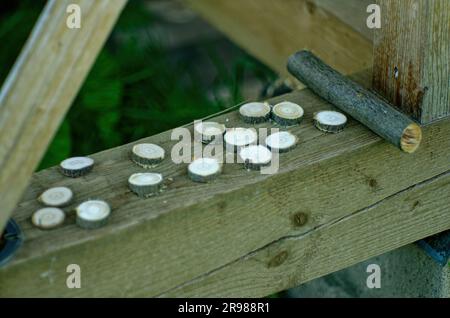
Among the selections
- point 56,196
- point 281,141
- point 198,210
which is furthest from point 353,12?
point 56,196

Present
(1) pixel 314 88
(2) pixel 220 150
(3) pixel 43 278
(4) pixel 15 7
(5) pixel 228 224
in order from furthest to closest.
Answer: (4) pixel 15 7
(1) pixel 314 88
(2) pixel 220 150
(5) pixel 228 224
(3) pixel 43 278

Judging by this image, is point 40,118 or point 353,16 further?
point 353,16

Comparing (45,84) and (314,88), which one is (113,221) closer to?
(45,84)

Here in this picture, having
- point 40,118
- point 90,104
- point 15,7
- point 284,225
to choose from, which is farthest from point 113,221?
point 15,7

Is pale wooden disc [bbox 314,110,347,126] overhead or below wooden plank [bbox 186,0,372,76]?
overhead

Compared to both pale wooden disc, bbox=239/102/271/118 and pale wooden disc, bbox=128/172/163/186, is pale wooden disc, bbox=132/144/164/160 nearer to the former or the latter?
pale wooden disc, bbox=128/172/163/186

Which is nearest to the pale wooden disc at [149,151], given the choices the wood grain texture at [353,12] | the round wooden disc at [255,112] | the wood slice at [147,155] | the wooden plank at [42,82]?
the wood slice at [147,155]

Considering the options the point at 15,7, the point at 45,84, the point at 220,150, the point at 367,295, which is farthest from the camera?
the point at 15,7

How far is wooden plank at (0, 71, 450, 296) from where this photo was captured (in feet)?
4.42

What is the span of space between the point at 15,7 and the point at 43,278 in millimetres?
2680

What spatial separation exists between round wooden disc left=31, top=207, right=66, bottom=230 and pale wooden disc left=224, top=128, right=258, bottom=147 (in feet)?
1.37

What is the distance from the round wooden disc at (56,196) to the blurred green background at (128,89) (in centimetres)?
156

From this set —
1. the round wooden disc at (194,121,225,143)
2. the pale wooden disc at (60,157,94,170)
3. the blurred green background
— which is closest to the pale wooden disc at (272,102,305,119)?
the round wooden disc at (194,121,225,143)
